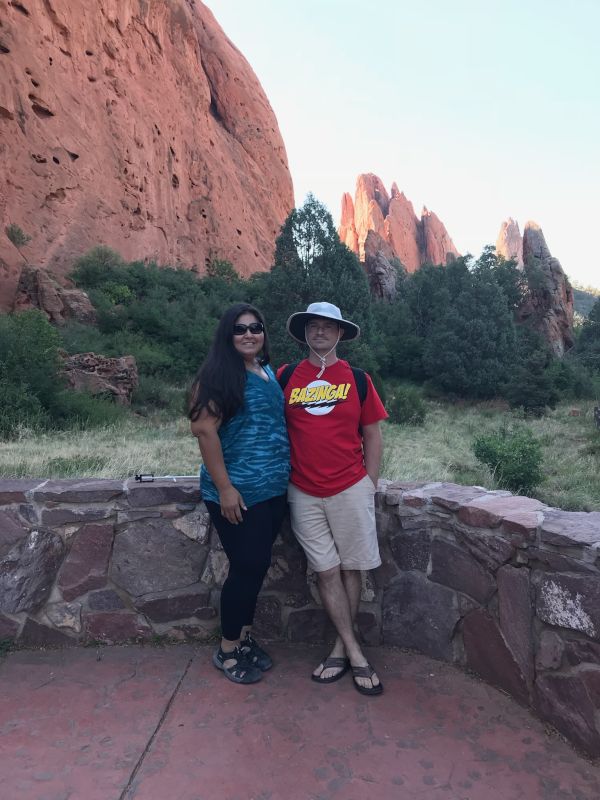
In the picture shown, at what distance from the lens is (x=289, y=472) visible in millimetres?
2496

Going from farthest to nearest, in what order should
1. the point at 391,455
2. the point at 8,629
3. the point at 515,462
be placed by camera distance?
the point at 391,455, the point at 515,462, the point at 8,629

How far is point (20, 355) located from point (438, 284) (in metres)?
21.4

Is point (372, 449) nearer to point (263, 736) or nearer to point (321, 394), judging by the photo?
point (321, 394)

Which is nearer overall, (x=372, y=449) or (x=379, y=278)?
(x=372, y=449)

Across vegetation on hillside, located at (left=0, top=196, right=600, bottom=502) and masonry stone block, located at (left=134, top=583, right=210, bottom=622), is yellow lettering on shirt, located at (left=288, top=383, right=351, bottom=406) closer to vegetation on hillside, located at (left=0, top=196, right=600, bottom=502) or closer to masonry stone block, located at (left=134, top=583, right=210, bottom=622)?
masonry stone block, located at (left=134, top=583, right=210, bottom=622)

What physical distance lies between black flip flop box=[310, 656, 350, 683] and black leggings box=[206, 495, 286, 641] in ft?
1.31

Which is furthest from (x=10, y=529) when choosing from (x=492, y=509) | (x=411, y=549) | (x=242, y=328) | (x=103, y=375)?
(x=103, y=375)

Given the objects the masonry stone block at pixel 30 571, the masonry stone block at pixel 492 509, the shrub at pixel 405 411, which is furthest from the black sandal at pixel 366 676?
the shrub at pixel 405 411

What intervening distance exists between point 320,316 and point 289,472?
2.37ft

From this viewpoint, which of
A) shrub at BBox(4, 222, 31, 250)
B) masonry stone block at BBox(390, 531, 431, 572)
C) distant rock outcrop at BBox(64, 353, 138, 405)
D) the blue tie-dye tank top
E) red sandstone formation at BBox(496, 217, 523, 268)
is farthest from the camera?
red sandstone formation at BBox(496, 217, 523, 268)

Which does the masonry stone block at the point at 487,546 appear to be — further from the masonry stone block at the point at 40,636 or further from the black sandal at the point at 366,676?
the masonry stone block at the point at 40,636

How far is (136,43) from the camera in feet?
86.8

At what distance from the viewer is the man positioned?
96.3 inches

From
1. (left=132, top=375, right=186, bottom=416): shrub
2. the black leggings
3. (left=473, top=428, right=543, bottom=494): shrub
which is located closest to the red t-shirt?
the black leggings
